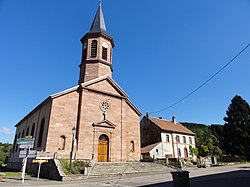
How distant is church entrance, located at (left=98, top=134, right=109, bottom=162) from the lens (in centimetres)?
2023

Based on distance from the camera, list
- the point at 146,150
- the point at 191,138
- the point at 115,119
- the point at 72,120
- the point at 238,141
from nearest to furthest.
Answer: the point at 72,120 < the point at 115,119 < the point at 146,150 < the point at 238,141 < the point at 191,138

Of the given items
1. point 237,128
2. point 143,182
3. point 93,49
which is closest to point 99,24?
point 93,49

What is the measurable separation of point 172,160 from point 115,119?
9656mm

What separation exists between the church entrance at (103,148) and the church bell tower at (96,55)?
7.86m

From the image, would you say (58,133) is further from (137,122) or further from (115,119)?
(137,122)

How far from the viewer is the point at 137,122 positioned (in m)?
25.0

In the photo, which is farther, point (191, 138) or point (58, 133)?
point (191, 138)

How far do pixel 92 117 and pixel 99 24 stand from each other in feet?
49.2

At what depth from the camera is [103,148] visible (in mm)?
20656

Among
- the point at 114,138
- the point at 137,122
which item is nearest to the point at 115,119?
the point at 114,138

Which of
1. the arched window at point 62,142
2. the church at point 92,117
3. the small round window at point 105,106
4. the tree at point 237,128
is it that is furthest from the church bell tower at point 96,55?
the tree at point 237,128

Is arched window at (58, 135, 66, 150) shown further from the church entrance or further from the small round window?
the small round window

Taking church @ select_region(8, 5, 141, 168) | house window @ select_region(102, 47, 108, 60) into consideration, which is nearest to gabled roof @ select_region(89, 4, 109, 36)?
church @ select_region(8, 5, 141, 168)

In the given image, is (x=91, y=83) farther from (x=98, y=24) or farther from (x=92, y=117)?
(x=98, y=24)
